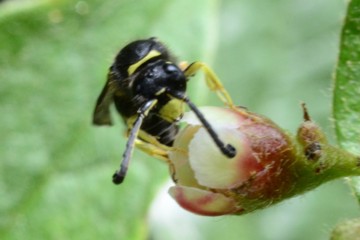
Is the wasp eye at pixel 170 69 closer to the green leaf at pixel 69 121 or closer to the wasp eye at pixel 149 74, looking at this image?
the wasp eye at pixel 149 74

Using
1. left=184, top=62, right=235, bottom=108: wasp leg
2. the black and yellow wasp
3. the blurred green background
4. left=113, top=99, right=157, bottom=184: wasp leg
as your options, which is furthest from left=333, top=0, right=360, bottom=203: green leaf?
the blurred green background

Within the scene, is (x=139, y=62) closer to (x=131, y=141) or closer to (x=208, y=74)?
(x=208, y=74)

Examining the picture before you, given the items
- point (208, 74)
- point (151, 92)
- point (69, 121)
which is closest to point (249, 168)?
point (151, 92)

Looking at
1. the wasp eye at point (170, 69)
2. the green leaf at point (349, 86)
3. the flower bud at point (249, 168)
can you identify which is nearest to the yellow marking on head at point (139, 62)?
the wasp eye at point (170, 69)

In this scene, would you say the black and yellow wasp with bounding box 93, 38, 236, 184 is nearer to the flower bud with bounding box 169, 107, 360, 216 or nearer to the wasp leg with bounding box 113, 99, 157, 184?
the wasp leg with bounding box 113, 99, 157, 184

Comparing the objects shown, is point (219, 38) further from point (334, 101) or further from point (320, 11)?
point (334, 101)

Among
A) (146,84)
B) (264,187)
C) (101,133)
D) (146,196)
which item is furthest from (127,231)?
(264,187)
